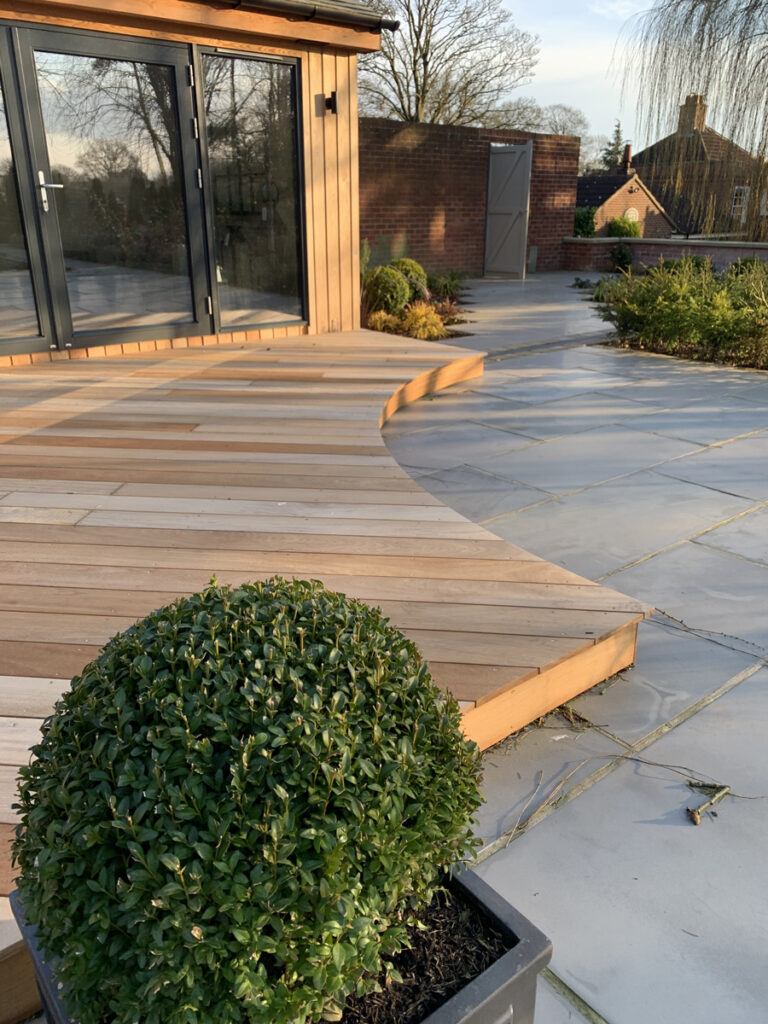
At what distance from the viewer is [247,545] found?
2.47 m

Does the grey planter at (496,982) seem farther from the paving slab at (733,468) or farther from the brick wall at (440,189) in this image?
the brick wall at (440,189)

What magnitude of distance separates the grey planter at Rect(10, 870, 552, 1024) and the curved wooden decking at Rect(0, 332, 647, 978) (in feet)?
1.18

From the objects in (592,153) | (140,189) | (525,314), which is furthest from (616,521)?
(592,153)

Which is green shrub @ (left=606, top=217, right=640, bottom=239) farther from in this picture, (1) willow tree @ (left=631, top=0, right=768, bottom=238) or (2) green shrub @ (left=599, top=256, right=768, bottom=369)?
(2) green shrub @ (left=599, top=256, right=768, bottom=369)

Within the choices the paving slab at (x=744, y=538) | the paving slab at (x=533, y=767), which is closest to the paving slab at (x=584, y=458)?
the paving slab at (x=744, y=538)

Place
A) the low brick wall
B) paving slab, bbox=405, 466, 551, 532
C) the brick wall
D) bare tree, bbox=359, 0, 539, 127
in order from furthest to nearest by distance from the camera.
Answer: bare tree, bbox=359, 0, 539, 127
the brick wall
the low brick wall
paving slab, bbox=405, 466, 551, 532

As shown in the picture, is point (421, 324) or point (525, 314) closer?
point (421, 324)

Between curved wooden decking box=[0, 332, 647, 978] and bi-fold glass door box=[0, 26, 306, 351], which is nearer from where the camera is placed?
curved wooden decking box=[0, 332, 647, 978]

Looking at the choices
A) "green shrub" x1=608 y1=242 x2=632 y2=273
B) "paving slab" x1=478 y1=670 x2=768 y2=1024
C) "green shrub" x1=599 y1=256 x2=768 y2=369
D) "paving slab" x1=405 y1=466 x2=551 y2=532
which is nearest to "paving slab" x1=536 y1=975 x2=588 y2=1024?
"paving slab" x1=478 y1=670 x2=768 y2=1024

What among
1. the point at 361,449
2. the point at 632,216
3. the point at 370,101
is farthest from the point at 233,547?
the point at 632,216

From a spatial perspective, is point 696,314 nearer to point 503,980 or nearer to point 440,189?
point 503,980

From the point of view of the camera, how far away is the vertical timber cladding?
15.0 ft

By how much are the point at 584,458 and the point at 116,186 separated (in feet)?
11.3

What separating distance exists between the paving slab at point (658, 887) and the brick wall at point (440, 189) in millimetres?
10727
